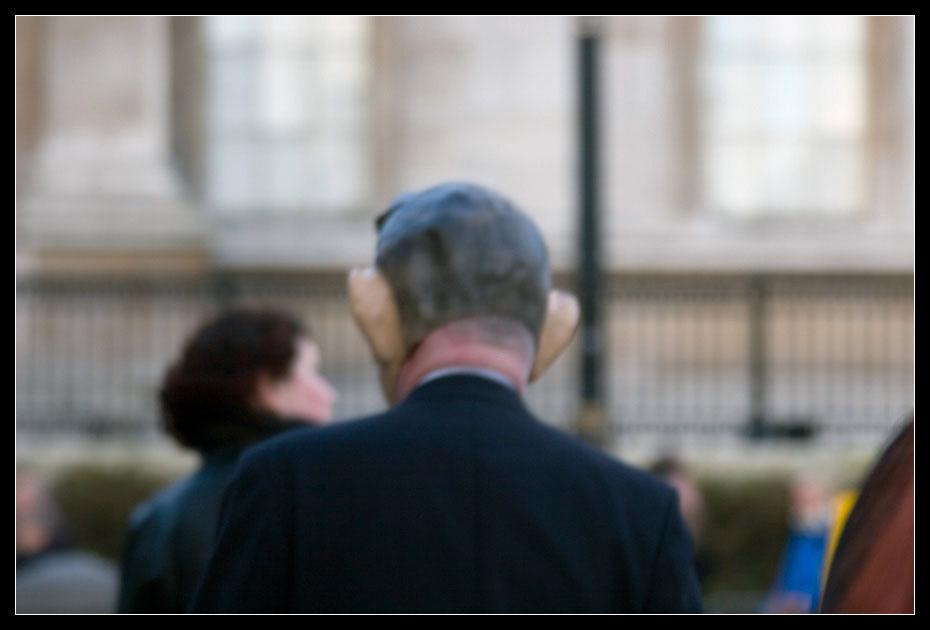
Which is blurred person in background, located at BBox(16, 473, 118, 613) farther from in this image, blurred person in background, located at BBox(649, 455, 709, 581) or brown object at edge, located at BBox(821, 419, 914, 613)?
blurred person in background, located at BBox(649, 455, 709, 581)

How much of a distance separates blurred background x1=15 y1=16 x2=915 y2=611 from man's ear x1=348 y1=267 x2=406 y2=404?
953cm

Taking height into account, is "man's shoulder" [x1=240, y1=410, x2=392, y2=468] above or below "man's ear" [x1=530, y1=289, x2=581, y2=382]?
below

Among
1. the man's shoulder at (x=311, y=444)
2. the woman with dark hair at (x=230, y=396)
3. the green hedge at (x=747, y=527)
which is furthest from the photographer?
the green hedge at (x=747, y=527)

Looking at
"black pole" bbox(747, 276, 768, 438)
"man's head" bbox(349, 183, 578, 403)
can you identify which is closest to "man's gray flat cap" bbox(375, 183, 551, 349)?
"man's head" bbox(349, 183, 578, 403)

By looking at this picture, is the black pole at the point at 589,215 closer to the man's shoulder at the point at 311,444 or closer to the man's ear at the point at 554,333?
the man's ear at the point at 554,333

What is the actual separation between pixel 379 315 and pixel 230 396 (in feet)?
4.64

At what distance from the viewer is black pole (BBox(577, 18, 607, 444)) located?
A: 8219 millimetres

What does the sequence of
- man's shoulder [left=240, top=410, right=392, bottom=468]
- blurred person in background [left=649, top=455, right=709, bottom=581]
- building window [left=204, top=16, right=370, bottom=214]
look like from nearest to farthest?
man's shoulder [left=240, top=410, right=392, bottom=468], blurred person in background [left=649, top=455, right=709, bottom=581], building window [left=204, top=16, right=370, bottom=214]

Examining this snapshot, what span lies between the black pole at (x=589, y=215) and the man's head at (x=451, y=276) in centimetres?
588

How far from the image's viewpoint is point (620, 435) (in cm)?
1261

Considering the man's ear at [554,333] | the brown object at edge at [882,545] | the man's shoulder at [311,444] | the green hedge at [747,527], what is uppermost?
the man's ear at [554,333]

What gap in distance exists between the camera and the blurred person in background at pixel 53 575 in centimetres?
458

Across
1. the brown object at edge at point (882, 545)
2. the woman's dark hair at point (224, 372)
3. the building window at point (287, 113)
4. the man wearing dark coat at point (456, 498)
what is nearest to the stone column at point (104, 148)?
the building window at point (287, 113)

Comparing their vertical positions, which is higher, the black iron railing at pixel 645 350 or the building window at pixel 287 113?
the building window at pixel 287 113
